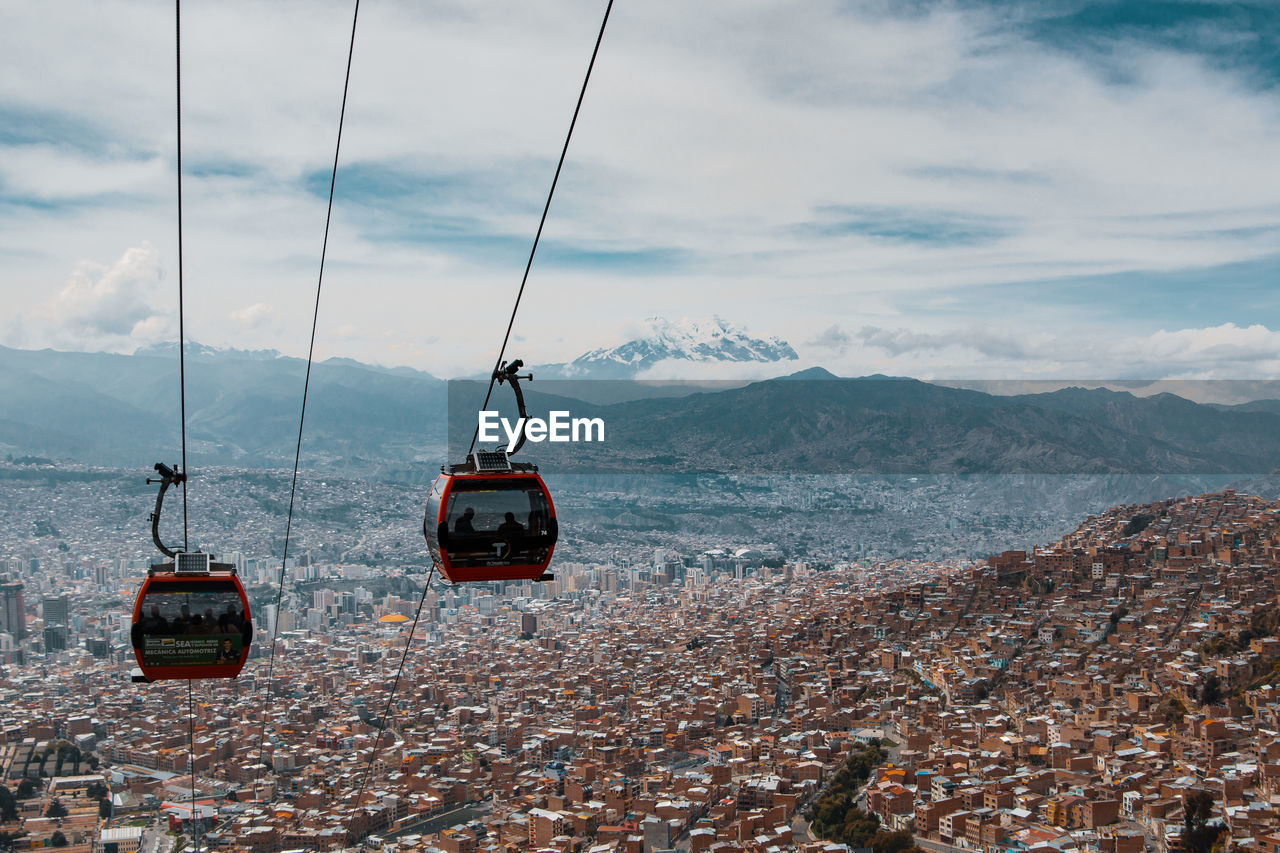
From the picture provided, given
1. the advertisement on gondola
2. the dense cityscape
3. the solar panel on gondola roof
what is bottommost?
the dense cityscape

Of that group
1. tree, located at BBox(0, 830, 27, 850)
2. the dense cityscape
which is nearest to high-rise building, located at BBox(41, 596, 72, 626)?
the dense cityscape

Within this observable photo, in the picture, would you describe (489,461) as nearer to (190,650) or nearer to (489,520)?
(489,520)

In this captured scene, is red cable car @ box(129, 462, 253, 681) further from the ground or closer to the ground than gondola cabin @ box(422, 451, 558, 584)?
closer to the ground

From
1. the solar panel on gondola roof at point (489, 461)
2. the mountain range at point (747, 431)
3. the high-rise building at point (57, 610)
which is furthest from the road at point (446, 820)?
the mountain range at point (747, 431)

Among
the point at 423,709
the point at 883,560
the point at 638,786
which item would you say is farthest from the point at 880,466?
the point at 638,786

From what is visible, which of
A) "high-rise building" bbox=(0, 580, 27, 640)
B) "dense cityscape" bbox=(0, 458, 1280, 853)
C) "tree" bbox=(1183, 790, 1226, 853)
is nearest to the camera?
"tree" bbox=(1183, 790, 1226, 853)

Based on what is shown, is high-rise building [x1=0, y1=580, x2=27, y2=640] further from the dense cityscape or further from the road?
the road
